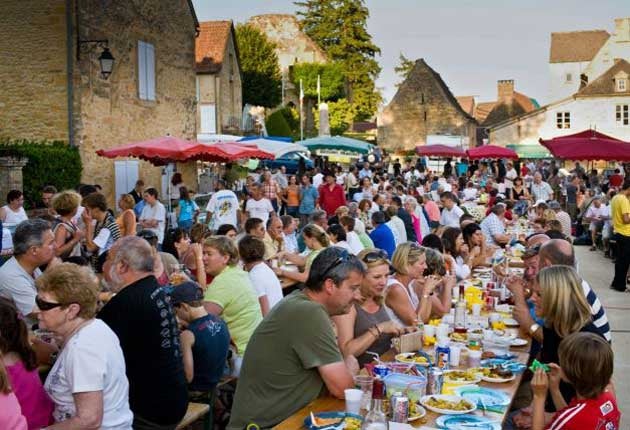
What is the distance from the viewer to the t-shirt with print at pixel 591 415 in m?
3.85

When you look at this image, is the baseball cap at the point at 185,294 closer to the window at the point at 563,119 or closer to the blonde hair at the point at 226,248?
the blonde hair at the point at 226,248

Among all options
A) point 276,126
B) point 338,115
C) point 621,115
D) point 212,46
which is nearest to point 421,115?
point 338,115

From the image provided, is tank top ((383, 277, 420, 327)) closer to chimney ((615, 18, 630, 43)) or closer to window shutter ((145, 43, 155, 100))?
window shutter ((145, 43, 155, 100))

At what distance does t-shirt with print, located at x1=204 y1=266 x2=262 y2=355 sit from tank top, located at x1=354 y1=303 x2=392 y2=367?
1154 millimetres

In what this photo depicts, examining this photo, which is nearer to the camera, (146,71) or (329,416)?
(329,416)

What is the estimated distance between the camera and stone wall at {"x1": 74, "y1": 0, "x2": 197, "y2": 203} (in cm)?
1853

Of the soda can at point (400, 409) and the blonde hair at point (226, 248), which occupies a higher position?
the blonde hair at point (226, 248)

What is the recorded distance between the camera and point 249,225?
360 inches

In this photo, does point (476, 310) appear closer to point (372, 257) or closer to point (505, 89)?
point (372, 257)

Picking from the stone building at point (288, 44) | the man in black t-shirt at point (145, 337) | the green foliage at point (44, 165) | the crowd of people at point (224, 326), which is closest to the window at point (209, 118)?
the green foliage at point (44, 165)

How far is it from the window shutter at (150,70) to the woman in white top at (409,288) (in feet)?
55.3

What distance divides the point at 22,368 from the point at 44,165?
42.8ft

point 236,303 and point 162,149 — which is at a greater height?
point 162,149

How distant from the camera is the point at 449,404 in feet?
14.1
